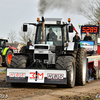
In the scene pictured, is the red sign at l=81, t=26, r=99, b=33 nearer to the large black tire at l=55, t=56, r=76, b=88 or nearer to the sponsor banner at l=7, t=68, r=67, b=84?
the large black tire at l=55, t=56, r=76, b=88

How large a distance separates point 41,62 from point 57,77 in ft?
2.90

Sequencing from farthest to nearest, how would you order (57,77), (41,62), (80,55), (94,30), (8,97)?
(94,30)
(80,55)
(41,62)
(57,77)
(8,97)

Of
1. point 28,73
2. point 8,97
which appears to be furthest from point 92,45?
point 8,97

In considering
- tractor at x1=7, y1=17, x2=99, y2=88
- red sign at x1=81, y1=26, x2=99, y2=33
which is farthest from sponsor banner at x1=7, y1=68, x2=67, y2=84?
red sign at x1=81, y1=26, x2=99, y2=33

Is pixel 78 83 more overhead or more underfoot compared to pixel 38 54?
more underfoot

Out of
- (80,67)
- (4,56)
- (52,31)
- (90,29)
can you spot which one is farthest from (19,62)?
(4,56)

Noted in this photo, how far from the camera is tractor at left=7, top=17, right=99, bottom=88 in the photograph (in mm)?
8477

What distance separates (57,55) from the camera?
31.2ft

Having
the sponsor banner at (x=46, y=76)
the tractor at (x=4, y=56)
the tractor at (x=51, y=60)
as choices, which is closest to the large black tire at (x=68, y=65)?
the tractor at (x=51, y=60)

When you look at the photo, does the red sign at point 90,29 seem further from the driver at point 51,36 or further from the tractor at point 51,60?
the driver at point 51,36

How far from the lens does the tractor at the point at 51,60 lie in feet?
27.8

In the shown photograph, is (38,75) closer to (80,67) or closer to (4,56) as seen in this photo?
(80,67)

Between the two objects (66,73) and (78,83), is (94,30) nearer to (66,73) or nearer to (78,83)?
(78,83)

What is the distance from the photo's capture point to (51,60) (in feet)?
29.8
